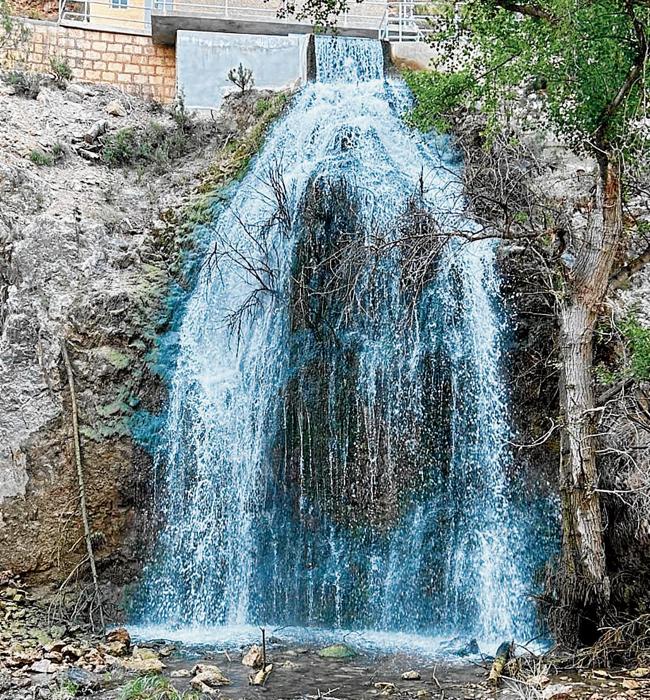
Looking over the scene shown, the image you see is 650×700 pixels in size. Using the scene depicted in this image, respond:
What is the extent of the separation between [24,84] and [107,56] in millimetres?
2423

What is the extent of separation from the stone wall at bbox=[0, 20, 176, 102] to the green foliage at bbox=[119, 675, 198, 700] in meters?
11.5

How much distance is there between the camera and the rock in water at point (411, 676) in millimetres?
7262

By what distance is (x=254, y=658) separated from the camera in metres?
7.69

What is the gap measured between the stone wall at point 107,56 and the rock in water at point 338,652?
10576mm

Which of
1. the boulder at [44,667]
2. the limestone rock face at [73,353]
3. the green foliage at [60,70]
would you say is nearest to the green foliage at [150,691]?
the boulder at [44,667]

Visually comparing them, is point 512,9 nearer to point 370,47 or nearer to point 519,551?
point 519,551

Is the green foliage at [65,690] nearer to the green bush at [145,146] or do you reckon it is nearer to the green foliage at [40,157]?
the green foliage at [40,157]

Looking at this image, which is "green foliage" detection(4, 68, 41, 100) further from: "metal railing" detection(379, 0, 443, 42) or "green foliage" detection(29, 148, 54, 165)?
"metal railing" detection(379, 0, 443, 42)

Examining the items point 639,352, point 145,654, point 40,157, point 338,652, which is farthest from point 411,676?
point 40,157

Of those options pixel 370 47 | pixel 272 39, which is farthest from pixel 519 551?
pixel 272 39

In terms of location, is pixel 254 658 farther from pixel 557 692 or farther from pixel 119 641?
pixel 557 692

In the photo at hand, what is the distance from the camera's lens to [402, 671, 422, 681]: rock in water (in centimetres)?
726

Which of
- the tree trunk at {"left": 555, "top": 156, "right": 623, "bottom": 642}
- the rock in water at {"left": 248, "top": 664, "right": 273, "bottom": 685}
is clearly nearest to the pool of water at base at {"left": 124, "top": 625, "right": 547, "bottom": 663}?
the tree trunk at {"left": 555, "top": 156, "right": 623, "bottom": 642}

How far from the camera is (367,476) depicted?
9.77m
